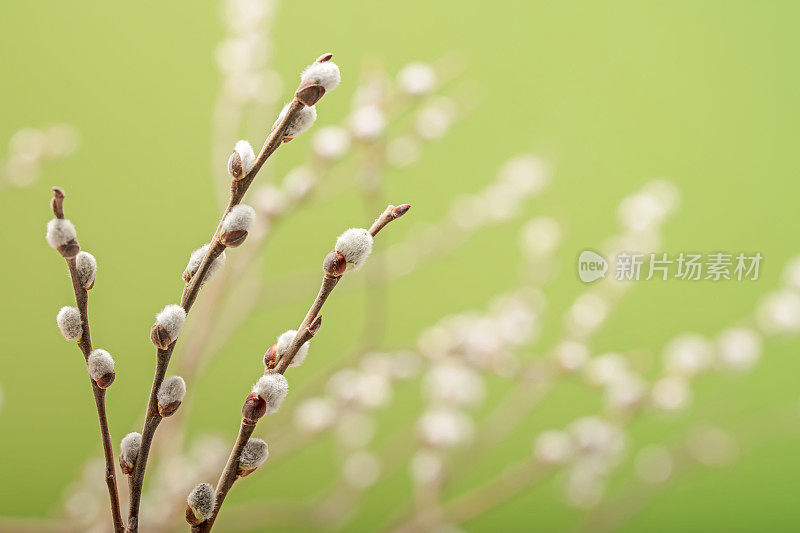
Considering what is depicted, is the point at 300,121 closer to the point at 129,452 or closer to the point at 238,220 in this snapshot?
the point at 238,220

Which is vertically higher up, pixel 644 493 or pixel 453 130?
pixel 453 130

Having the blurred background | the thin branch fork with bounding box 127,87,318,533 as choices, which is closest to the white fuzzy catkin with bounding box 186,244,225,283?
the thin branch fork with bounding box 127,87,318,533

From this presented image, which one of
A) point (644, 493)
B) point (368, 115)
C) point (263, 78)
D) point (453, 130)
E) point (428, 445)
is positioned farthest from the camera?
→ point (453, 130)

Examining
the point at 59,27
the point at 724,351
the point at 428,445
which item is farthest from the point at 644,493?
the point at 59,27

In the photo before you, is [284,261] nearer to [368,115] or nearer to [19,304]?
[19,304]

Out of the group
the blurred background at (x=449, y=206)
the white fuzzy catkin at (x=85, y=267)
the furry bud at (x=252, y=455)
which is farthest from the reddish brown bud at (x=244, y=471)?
the blurred background at (x=449, y=206)

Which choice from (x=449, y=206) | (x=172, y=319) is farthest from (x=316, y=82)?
(x=449, y=206)

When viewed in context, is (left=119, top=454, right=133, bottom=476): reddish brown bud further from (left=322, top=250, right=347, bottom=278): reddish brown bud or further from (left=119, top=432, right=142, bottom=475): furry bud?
(left=322, top=250, right=347, bottom=278): reddish brown bud

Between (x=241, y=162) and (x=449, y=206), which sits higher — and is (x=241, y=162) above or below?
below
